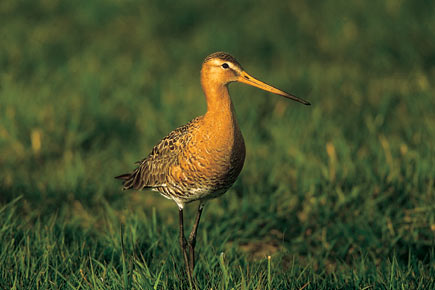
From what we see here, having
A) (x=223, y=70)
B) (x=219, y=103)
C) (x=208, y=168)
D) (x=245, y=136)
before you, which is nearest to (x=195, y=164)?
(x=208, y=168)

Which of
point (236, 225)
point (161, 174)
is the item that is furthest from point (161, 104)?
point (161, 174)

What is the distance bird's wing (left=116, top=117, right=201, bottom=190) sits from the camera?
15.1ft

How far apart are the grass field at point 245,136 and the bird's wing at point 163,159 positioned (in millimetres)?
338

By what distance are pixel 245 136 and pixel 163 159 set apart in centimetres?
251

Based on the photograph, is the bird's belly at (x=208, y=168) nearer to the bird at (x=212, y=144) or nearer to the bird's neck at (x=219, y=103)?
the bird at (x=212, y=144)

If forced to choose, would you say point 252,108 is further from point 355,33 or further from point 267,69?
point 355,33

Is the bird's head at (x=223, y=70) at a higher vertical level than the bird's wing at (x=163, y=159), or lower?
higher

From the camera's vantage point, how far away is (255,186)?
6293 millimetres

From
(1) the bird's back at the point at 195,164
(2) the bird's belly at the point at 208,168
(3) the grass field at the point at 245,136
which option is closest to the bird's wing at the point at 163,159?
(1) the bird's back at the point at 195,164

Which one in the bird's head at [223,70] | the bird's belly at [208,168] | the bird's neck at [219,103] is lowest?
the bird's belly at [208,168]

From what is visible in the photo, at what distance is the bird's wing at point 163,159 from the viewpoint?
4.61m

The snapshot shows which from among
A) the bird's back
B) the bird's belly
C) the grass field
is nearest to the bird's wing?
the bird's back

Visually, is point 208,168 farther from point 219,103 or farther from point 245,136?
point 245,136

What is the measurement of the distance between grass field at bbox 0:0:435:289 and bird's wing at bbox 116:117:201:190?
338mm
